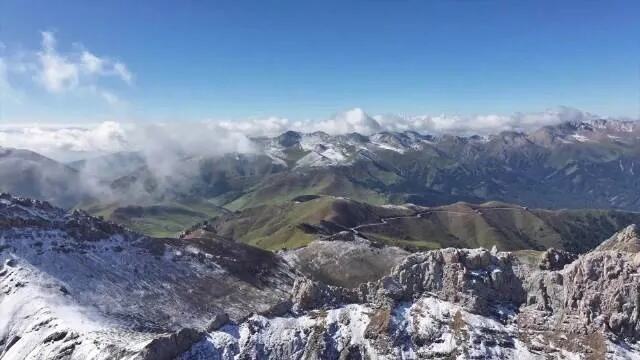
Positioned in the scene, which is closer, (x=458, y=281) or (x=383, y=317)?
(x=383, y=317)

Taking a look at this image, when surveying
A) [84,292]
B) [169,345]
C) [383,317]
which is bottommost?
[169,345]

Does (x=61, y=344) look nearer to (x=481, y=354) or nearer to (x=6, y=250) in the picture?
(x=6, y=250)

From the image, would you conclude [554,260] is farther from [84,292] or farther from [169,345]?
[84,292]

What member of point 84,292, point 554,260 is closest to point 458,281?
point 554,260

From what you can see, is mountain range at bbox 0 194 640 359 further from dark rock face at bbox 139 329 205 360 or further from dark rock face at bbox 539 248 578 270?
dark rock face at bbox 539 248 578 270

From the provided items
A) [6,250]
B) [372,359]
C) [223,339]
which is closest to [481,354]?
[372,359]

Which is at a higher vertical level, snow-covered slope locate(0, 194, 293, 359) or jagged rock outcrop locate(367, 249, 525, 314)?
jagged rock outcrop locate(367, 249, 525, 314)

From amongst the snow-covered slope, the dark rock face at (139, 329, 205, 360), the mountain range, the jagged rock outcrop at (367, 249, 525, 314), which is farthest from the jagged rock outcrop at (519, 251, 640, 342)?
the dark rock face at (139, 329, 205, 360)

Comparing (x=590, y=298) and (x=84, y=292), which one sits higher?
(x=590, y=298)

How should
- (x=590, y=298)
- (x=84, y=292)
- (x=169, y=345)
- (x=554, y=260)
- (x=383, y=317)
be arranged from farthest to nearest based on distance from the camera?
(x=554, y=260) < (x=84, y=292) < (x=383, y=317) < (x=590, y=298) < (x=169, y=345)

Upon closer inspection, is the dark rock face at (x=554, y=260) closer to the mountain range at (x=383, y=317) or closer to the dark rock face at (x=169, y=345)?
the mountain range at (x=383, y=317)

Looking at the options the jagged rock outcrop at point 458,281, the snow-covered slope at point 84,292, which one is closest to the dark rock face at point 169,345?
the snow-covered slope at point 84,292
